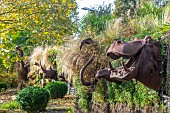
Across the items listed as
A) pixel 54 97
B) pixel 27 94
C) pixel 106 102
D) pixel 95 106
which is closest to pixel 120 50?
pixel 106 102

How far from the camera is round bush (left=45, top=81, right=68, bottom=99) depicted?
41.9 feet

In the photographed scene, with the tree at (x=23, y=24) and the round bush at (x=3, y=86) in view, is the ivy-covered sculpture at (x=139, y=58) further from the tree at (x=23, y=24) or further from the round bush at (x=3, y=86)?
the round bush at (x=3, y=86)

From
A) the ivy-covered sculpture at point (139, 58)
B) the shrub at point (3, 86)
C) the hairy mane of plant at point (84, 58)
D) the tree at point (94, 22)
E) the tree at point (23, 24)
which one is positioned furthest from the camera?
the shrub at point (3, 86)

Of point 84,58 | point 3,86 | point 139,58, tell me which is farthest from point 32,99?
point 3,86

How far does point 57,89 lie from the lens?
12.9 metres

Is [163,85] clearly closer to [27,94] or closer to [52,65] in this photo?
[27,94]

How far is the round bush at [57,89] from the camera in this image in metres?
12.8

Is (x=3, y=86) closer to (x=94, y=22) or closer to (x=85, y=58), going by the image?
(x=94, y=22)

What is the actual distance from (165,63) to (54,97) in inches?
385

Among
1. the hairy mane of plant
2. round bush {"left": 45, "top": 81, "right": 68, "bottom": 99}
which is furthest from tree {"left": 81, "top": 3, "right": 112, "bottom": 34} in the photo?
round bush {"left": 45, "top": 81, "right": 68, "bottom": 99}

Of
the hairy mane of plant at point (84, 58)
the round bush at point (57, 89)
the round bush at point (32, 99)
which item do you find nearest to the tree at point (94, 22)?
the hairy mane of plant at point (84, 58)

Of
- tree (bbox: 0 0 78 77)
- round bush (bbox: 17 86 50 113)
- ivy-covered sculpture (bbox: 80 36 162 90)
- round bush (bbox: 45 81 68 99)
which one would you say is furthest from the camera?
round bush (bbox: 45 81 68 99)

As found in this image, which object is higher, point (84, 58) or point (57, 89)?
point (84, 58)

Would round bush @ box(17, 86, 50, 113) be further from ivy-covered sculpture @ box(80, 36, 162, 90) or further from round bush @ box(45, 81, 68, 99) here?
ivy-covered sculpture @ box(80, 36, 162, 90)
